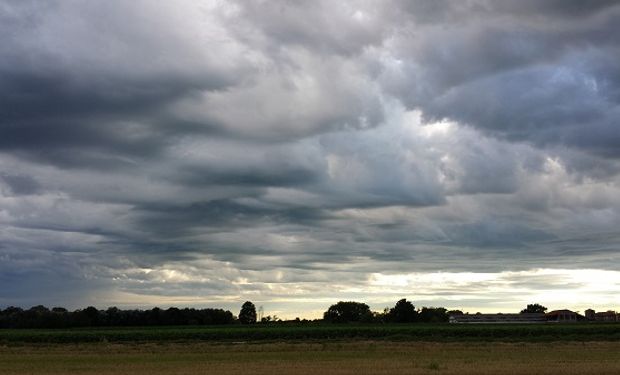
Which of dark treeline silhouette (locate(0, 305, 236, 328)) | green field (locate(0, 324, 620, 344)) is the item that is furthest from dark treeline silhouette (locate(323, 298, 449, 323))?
green field (locate(0, 324, 620, 344))

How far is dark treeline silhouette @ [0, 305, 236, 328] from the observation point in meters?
153

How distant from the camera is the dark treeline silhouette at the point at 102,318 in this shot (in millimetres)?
153250

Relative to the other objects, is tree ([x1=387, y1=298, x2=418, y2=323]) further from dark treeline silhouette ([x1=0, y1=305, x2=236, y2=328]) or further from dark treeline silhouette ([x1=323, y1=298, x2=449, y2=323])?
dark treeline silhouette ([x1=0, y1=305, x2=236, y2=328])

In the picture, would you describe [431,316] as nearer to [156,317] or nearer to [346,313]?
[346,313]

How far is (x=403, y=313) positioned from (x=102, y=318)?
70.2m

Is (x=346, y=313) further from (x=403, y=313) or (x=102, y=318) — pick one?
(x=102, y=318)

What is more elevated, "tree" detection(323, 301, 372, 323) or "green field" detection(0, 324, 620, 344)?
"tree" detection(323, 301, 372, 323)

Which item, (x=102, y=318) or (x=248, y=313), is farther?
(x=248, y=313)

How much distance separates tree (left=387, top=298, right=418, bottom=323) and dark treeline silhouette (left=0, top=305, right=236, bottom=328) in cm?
4468

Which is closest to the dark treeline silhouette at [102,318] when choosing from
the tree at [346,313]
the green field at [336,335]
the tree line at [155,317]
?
the tree line at [155,317]

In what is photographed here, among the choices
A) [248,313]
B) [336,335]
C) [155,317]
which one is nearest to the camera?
[336,335]

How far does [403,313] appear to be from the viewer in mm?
175125

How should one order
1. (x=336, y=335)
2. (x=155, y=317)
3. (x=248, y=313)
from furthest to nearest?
(x=248, y=313) → (x=155, y=317) → (x=336, y=335)

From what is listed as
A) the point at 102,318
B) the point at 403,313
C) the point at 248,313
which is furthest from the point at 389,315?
the point at 102,318
